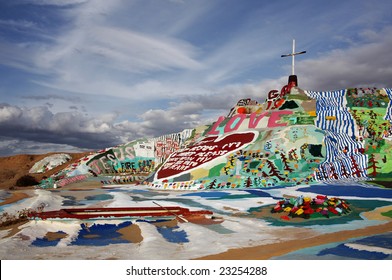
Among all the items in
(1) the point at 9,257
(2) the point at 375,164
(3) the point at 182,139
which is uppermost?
(3) the point at 182,139

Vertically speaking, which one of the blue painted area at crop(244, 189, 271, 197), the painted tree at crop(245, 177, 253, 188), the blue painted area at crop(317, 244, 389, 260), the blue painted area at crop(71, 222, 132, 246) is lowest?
the blue painted area at crop(71, 222, 132, 246)

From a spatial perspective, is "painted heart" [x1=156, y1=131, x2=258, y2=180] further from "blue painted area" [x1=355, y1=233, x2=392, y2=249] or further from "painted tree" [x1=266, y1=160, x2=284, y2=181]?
"blue painted area" [x1=355, y1=233, x2=392, y2=249]

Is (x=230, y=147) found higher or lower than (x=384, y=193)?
higher

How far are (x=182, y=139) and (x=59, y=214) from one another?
3147 cm

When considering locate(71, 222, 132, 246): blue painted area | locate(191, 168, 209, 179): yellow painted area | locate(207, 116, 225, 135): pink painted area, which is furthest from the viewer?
locate(207, 116, 225, 135): pink painted area

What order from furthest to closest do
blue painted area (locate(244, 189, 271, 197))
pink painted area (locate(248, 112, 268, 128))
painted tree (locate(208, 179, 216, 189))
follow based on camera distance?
pink painted area (locate(248, 112, 268, 128)), painted tree (locate(208, 179, 216, 189)), blue painted area (locate(244, 189, 271, 197))

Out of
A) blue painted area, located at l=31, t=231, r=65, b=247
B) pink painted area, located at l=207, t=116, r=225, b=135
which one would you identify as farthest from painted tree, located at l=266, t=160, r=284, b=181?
blue painted area, located at l=31, t=231, r=65, b=247

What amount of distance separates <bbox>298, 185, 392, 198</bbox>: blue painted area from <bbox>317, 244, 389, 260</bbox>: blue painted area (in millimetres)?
11585

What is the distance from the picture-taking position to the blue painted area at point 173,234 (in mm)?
10875

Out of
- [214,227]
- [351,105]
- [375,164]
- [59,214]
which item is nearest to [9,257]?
[59,214]

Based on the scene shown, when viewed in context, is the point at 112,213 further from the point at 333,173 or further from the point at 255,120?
the point at 255,120

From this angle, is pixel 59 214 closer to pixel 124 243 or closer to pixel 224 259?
pixel 124 243

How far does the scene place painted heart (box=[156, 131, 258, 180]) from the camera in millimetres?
30422

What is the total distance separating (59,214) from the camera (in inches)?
556
